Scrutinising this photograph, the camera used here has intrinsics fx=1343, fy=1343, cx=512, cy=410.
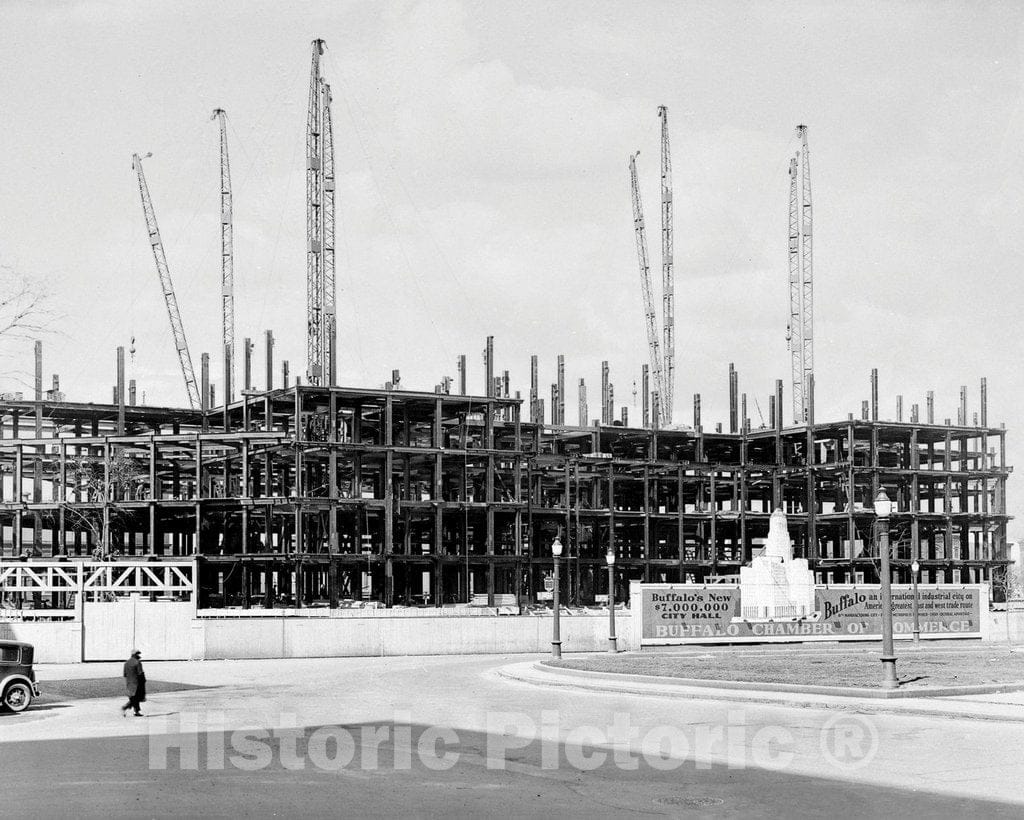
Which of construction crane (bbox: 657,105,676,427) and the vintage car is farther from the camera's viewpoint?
construction crane (bbox: 657,105,676,427)

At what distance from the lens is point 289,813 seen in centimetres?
1358

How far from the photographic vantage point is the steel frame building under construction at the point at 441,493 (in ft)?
294

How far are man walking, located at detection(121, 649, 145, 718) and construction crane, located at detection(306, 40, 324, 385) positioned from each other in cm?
8500

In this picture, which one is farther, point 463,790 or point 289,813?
point 463,790

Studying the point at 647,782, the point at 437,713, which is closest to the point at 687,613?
the point at 437,713

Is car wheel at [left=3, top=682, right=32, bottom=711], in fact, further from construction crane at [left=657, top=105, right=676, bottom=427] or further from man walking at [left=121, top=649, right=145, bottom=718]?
construction crane at [left=657, top=105, right=676, bottom=427]

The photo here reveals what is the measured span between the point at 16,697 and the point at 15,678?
0.37m

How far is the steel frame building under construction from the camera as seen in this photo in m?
89.6

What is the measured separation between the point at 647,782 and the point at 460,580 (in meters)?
81.0

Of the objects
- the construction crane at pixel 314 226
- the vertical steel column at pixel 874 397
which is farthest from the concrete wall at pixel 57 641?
the vertical steel column at pixel 874 397

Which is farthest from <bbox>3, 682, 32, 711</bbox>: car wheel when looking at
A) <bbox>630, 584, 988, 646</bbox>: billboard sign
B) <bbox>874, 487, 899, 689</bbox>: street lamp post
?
<bbox>630, 584, 988, 646</bbox>: billboard sign

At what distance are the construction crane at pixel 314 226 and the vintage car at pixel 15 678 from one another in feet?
272

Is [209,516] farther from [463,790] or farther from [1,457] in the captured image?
[463,790]

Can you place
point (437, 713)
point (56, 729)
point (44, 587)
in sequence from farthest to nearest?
point (44, 587)
point (437, 713)
point (56, 729)
